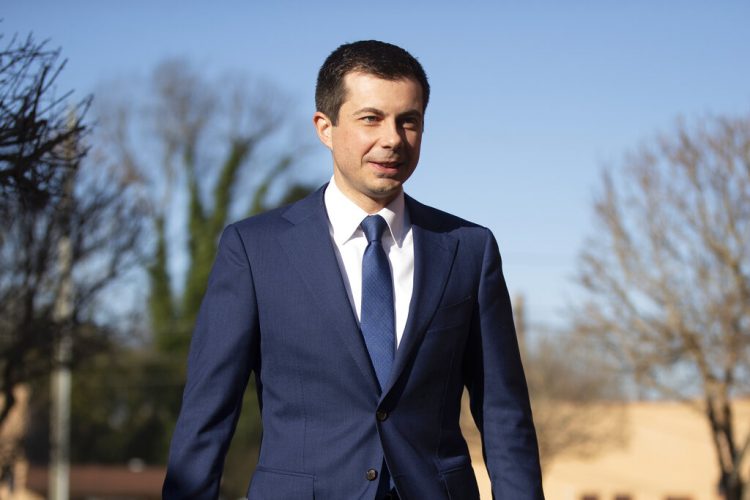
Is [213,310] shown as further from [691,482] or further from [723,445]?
[691,482]

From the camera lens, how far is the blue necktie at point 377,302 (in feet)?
12.6

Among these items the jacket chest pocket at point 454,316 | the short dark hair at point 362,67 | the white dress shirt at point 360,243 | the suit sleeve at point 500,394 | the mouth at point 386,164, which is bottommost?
the suit sleeve at point 500,394

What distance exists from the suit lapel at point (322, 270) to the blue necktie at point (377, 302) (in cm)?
4

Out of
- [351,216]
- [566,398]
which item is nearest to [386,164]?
[351,216]

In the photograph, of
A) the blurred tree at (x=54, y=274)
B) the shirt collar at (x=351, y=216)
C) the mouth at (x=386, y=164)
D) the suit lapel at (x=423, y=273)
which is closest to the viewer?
the suit lapel at (x=423, y=273)

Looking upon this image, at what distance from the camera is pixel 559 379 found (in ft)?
140

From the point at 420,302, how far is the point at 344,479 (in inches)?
21.6

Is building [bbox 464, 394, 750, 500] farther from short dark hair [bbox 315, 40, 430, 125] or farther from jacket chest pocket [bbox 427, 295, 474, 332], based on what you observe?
short dark hair [bbox 315, 40, 430, 125]

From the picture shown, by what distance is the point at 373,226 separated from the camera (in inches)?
156

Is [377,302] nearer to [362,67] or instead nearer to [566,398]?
[362,67]

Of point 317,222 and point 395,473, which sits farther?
point 317,222

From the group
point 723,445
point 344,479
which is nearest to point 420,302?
point 344,479

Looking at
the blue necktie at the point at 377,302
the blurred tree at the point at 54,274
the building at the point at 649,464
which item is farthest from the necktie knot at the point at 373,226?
the building at the point at 649,464

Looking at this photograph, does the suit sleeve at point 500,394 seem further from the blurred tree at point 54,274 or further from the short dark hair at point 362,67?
the blurred tree at point 54,274
